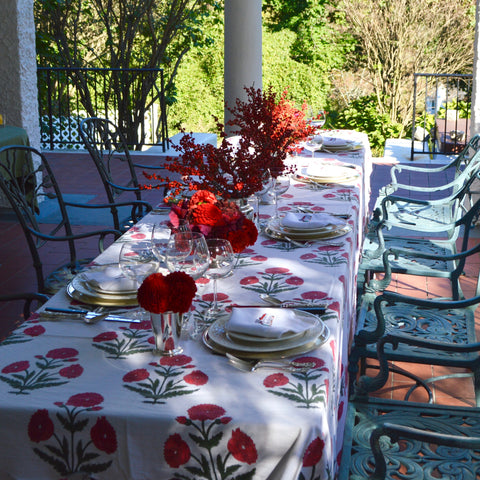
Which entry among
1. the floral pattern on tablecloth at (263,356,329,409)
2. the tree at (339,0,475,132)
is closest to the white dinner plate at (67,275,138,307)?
the floral pattern on tablecloth at (263,356,329,409)

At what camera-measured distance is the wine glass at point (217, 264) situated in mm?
1954

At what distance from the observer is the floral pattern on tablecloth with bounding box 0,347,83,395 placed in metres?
1.55

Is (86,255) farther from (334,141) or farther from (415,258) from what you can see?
(415,258)

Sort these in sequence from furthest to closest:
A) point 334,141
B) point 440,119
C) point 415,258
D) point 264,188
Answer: point 440,119 < point 334,141 < point 415,258 < point 264,188

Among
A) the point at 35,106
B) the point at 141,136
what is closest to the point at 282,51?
the point at 141,136

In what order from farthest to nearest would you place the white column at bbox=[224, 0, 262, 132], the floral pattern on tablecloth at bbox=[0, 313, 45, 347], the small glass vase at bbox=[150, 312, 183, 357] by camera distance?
the white column at bbox=[224, 0, 262, 132] < the floral pattern on tablecloth at bbox=[0, 313, 45, 347] < the small glass vase at bbox=[150, 312, 183, 357]

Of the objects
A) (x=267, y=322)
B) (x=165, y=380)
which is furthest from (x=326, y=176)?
(x=165, y=380)

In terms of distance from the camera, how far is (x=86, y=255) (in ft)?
16.4

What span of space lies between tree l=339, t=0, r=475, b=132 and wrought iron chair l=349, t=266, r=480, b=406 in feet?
32.2

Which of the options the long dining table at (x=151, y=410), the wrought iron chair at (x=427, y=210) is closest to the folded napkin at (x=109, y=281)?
the long dining table at (x=151, y=410)

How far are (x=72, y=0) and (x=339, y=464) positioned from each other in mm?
9630

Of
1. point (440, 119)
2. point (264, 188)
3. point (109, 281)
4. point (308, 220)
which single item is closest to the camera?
point (109, 281)

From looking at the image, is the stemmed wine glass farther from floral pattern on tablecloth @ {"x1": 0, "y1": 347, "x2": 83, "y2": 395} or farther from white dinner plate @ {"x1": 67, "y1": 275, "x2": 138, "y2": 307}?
floral pattern on tablecloth @ {"x1": 0, "y1": 347, "x2": 83, "y2": 395}

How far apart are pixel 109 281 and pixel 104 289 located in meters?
0.04
